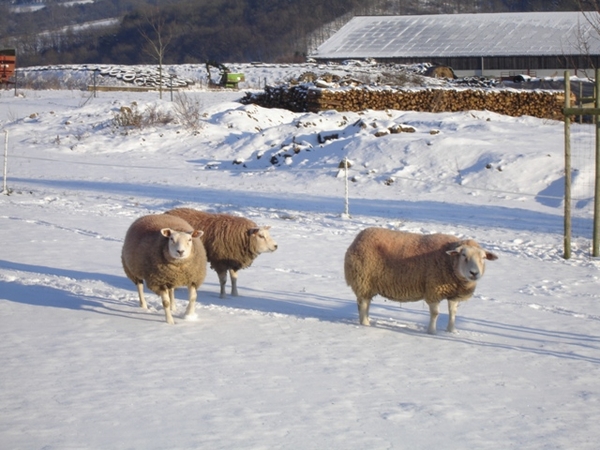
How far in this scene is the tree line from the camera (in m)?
110

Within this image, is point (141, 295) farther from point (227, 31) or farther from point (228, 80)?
point (227, 31)

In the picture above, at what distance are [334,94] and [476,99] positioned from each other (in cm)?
545

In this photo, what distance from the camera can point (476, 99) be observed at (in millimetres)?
32250

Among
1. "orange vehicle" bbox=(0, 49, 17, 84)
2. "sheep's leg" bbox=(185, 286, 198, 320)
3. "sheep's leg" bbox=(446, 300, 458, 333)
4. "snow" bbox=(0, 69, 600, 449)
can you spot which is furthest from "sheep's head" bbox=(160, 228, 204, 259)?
"orange vehicle" bbox=(0, 49, 17, 84)

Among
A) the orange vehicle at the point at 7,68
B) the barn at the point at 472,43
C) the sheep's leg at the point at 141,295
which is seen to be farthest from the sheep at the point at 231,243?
the barn at the point at 472,43

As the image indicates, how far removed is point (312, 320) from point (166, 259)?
75.1 inches

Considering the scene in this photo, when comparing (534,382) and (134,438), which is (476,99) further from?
(134,438)

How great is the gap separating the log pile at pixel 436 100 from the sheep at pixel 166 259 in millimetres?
22005

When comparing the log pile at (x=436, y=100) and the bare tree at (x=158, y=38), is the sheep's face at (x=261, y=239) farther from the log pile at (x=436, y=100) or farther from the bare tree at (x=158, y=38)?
the bare tree at (x=158, y=38)

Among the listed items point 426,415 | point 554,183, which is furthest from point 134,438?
point 554,183

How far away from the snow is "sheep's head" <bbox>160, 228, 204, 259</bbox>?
831mm

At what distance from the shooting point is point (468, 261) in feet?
31.3

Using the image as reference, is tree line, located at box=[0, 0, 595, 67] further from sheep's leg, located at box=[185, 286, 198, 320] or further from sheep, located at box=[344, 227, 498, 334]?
sheep's leg, located at box=[185, 286, 198, 320]

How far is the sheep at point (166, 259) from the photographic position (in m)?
9.84
